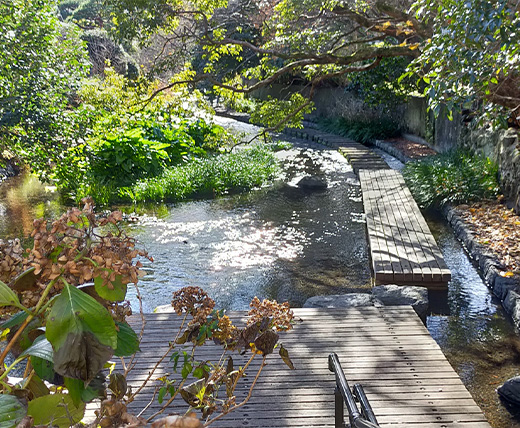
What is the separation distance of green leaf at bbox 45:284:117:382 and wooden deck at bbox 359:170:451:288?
19.4 ft

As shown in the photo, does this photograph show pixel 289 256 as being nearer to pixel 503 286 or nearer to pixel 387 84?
pixel 503 286

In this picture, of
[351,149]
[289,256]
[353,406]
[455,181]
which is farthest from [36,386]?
[351,149]

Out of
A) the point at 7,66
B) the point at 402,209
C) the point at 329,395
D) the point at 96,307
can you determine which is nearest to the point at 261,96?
the point at 402,209

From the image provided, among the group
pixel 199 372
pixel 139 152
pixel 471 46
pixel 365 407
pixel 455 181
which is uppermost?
pixel 471 46

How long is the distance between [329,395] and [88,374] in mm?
3084

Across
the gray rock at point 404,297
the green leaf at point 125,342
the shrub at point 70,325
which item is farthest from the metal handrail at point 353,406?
the gray rock at point 404,297

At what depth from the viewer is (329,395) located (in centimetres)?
377

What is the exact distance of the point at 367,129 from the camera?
19297 mm

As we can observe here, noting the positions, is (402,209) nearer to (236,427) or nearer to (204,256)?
(204,256)

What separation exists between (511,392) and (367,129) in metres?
15.6

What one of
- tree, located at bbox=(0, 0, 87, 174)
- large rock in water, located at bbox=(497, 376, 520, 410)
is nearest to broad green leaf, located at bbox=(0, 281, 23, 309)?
large rock in water, located at bbox=(497, 376, 520, 410)

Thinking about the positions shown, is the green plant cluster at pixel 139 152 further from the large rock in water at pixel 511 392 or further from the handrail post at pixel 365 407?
the handrail post at pixel 365 407

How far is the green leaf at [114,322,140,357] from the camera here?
110cm

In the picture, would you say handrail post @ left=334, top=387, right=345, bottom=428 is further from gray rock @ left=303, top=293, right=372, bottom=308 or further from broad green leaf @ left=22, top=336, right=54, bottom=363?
gray rock @ left=303, top=293, right=372, bottom=308
